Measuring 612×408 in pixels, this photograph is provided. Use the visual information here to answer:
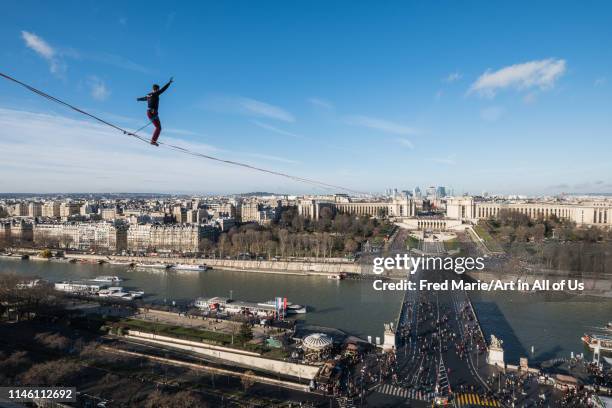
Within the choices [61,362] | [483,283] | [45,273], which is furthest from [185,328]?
[45,273]

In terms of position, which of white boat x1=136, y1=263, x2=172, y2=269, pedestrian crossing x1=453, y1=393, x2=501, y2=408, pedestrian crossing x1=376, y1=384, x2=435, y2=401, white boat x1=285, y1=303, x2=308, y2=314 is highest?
pedestrian crossing x1=453, y1=393, x2=501, y2=408

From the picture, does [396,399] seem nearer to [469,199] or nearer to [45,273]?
[45,273]

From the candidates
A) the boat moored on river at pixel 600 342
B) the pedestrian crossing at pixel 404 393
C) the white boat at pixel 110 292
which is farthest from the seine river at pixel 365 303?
the pedestrian crossing at pixel 404 393

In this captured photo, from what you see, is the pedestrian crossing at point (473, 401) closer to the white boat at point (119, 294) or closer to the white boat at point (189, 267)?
the white boat at point (119, 294)

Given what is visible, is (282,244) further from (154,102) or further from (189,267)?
(154,102)

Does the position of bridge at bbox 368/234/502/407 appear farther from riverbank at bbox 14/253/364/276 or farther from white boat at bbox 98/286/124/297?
white boat at bbox 98/286/124/297

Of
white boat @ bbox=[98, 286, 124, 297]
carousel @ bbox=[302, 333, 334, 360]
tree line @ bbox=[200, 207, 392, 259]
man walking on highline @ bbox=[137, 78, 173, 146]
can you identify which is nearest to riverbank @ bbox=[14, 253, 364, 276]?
tree line @ bbox=[200, 207, 392, 259]
